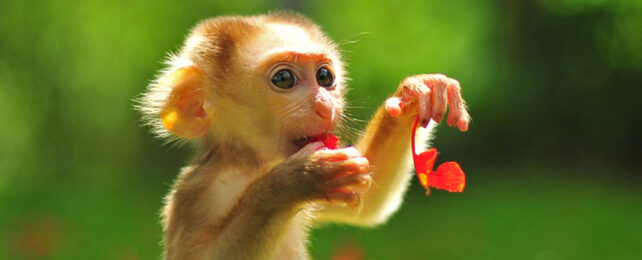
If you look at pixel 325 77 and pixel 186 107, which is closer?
pixel 325 77

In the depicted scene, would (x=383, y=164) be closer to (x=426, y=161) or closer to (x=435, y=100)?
(x=426, y=161)

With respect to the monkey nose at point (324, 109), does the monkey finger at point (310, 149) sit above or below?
below

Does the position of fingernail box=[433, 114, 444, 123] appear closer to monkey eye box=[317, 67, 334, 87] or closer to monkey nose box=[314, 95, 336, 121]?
monkey nose box=[314, 95, 336, 121]

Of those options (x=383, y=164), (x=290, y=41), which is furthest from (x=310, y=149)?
(x=383, y=164)

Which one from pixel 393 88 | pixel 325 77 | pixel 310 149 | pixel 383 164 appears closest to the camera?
pixel 310 149

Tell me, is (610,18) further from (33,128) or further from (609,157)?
(33,128)

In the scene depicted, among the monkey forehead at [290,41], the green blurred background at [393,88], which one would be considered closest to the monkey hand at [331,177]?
the monkey forehead at [290,41]

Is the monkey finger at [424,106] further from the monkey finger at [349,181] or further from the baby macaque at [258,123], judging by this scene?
the monkey finger at [349,181]
